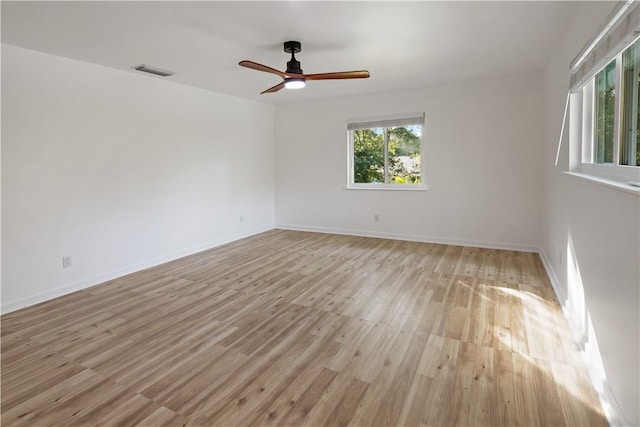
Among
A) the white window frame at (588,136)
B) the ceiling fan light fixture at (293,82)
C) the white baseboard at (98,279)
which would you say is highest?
the ceiling fan light fixture at (293,82)

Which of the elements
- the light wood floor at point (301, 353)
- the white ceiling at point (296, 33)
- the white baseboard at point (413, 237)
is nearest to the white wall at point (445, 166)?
the white baseboard at point (413, 237)

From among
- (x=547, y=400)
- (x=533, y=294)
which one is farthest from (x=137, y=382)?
(x=533, y=294)

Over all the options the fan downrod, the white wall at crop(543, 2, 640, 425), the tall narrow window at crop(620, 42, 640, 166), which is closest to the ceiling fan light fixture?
the fan downrod

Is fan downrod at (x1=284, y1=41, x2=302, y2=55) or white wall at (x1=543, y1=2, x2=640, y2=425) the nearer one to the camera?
white wall at (x1=543, y1=2, x2=640, y2=425)

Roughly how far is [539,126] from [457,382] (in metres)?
3.92

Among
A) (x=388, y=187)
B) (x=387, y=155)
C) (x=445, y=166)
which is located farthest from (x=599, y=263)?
(x=387, y=155)

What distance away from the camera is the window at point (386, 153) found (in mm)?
5426

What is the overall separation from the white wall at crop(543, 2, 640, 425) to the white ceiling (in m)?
0.51

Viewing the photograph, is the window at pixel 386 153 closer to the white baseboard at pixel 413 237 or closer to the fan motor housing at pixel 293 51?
the white baseboard at pixel 413 237

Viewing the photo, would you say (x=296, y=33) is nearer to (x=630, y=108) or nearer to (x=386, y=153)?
(x=630, y=108)

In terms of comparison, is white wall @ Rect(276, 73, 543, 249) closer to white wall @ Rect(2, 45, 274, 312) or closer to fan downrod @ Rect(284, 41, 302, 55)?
white wall @ Rect(2, 45, 274, 312)

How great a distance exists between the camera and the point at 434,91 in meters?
5.09

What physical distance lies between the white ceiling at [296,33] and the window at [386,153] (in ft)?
4.41

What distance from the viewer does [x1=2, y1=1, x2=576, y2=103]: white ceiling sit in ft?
8.22
